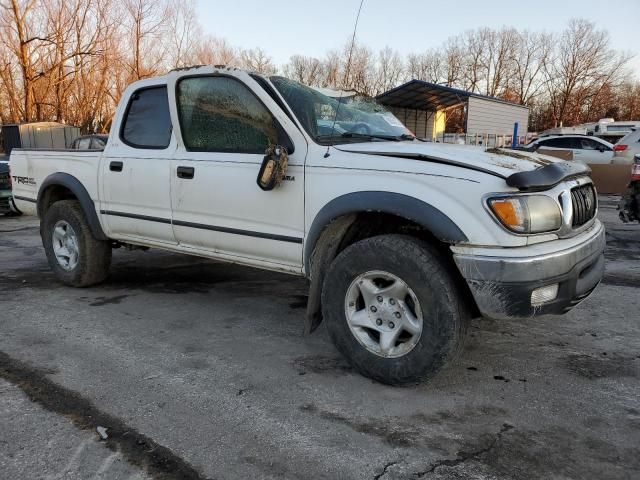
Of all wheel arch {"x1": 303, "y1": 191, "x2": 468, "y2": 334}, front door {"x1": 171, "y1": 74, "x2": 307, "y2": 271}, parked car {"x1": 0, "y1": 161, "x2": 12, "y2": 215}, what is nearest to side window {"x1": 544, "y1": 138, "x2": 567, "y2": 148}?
parked car {"x1": 0, "y1": 161, "x2": 12, "y2": 215}

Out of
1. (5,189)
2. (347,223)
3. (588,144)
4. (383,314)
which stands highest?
(588,144)

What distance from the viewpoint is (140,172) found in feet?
13.9

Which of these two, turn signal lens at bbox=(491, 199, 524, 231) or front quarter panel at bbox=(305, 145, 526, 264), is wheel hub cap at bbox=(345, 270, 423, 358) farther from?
turn signal lens at bbox=(491, 199, 524, 231)

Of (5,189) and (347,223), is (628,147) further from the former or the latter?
(5,189)

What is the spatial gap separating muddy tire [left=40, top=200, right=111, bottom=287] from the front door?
1.33m

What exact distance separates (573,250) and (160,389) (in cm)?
237

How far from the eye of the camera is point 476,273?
8.61ft

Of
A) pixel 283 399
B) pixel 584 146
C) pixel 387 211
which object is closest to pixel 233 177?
pixel 387 211

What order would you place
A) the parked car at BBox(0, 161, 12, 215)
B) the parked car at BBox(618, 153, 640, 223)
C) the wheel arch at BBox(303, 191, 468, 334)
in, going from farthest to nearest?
the parked car at BBox(0, 161, 12, 215) < the parked car at BBox(618, 153, 640, 223) < the wheel arch at BBox(303, 191, 468, 334)

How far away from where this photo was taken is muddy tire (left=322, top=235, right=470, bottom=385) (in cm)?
273

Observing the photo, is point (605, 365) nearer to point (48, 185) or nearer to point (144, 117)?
point (144, 117)

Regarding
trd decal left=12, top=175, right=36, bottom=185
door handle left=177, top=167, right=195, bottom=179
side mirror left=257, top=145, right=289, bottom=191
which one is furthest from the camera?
trd decal left=12, top=175, right=36, bottom=185

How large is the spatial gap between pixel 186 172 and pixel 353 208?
1499 millimetres

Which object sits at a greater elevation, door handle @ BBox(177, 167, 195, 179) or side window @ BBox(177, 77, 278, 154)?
side window @ BBox(177, 77, 278, 154)
